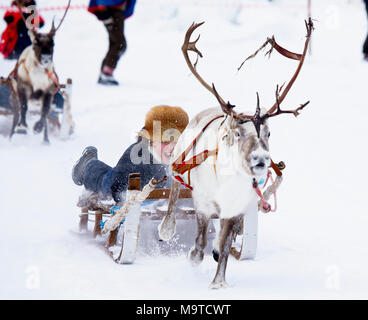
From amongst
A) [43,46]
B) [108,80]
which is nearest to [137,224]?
[43,46]

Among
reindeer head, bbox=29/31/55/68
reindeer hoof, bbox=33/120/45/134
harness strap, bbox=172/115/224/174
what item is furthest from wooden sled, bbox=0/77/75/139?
harness strap, bbox=172/115/224/174

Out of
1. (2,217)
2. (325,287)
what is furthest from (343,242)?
(2,217)

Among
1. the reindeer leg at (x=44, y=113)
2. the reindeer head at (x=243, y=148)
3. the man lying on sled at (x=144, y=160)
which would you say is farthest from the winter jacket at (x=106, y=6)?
the reindeer head at (x=243, y=148)

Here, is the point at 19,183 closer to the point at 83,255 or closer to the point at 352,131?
the point at 83,255

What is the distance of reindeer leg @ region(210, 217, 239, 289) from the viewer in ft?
12.8

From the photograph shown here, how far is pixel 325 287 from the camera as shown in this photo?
4.17 meters

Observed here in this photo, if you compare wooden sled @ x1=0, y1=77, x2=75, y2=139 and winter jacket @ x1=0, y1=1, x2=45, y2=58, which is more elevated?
winter jacket @ x1=0, y1=1, x2=45, y2=58

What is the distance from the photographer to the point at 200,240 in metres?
4.19

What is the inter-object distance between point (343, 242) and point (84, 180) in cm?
205

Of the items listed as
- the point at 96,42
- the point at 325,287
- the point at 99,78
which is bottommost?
the point at 325,287

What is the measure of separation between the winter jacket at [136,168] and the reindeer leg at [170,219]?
0.38 m

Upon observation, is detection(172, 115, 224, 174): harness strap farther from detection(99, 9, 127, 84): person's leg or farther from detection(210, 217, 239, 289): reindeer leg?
detection(99, 9, 127, 84): person's leg

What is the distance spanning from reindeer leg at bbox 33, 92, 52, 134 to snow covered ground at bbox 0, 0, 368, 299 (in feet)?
0.69

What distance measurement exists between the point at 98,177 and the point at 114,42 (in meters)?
5.47
